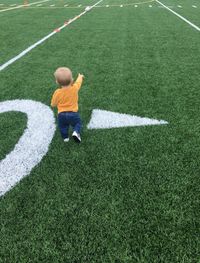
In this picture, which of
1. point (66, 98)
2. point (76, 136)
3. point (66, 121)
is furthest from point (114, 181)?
point (66, 98)

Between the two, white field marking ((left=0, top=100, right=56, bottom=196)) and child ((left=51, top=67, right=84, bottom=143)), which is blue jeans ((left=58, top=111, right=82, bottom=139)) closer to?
child ((left=51, top=67, right=84, bottom=143))

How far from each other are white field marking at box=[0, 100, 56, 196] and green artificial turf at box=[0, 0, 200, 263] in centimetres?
9

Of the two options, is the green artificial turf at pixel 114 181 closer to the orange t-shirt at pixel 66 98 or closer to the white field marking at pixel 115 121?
the white field marking at pixel 115 121

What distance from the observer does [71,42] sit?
980 centimetres

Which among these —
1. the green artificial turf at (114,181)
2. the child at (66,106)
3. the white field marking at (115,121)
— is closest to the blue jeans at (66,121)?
the child at (66,106)

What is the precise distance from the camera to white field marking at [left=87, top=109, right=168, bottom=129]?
4.45m

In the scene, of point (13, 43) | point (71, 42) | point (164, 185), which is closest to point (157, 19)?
point (71, 42)

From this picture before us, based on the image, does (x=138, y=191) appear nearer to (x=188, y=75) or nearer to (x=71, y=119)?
(x=71, y=119)

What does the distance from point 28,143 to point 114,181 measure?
4.12 feet

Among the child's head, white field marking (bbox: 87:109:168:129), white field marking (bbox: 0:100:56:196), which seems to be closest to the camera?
white field marking (bbox: 0:100:56:196)

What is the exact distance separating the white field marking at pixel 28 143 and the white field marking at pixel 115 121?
1.70 feet

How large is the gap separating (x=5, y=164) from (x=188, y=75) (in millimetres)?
3905

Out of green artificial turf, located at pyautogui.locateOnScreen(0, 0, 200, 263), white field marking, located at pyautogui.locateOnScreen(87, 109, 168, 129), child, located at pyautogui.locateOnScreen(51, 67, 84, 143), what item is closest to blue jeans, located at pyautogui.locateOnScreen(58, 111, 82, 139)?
child, located at pyautogui.locateOnScreen(51, 67, 84, 143)

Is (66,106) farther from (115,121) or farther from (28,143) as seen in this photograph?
(115,121)
